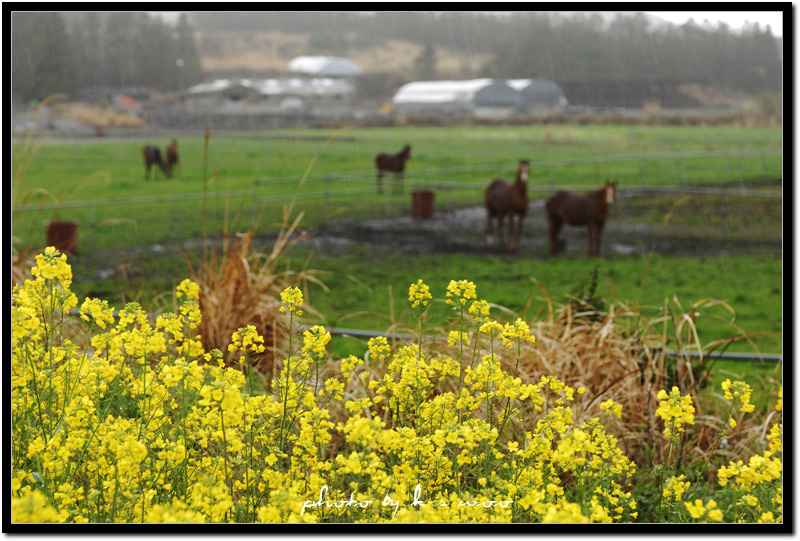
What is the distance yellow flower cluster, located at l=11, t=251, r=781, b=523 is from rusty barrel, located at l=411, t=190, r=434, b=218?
1281 centimetres

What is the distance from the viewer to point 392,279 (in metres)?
9.89

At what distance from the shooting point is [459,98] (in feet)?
191

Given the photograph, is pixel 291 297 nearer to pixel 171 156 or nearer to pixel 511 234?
pixel 511 234

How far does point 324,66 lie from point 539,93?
65.4ft

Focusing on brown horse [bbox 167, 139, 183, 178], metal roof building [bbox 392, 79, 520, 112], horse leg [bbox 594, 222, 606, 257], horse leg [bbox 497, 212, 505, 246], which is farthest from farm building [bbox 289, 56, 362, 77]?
horse leg [bbox 594, 222, 606, 257]

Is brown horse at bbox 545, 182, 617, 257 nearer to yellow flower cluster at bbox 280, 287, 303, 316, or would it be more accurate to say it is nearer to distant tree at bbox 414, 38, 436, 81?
yellow flower cluster at bbox 280, 287, 303, 316

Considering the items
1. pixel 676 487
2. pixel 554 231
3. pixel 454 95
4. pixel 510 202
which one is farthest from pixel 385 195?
pixel 454 95

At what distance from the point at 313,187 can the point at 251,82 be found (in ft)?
102

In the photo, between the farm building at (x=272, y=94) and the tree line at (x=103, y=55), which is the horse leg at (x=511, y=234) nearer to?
the tree line at (x=103, y=55)

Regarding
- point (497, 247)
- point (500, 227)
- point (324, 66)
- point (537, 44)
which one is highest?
point (324, 66)

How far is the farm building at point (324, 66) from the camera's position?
48.6 metres

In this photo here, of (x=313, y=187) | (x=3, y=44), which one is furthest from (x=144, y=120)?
(x=3, y=44)

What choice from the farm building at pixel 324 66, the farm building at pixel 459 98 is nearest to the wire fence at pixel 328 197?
the farm building at pixel 324 66

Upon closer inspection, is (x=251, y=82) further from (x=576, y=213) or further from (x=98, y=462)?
(x=98, y=462)
